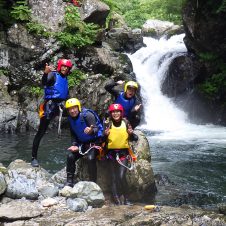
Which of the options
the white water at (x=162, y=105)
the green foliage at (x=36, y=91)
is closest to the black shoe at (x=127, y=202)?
the white water at (x=162, y=105)

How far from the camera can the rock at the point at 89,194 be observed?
6.33m

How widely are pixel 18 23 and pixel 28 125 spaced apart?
14.8 ft

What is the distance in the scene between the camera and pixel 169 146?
13234mm

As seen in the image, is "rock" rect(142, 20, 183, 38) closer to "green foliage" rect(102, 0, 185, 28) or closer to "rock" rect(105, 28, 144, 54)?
"green foliage" rect(102, 0, 185, 28)

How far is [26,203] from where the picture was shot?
6.22 m


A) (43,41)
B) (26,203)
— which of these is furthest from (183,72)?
(26,203)

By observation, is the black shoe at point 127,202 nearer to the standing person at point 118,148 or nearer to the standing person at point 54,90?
the standing person at point 118,148

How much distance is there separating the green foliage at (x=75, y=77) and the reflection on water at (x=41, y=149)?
2.23 metres

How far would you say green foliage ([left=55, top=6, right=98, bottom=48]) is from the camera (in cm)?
1650

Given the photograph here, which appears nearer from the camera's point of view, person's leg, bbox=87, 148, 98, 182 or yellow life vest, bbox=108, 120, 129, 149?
yellow life vest, bbox=108, 120, 129, 149

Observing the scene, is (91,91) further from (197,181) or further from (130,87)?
(130,87)

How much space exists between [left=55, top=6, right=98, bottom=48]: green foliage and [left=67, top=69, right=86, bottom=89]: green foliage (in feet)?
4.02

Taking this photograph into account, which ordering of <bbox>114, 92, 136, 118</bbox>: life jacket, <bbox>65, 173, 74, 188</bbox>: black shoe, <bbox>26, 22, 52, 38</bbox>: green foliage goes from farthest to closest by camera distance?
<bbox>26, 22, 52, 38</bbox>: green foliage < <bbox>114, 92, 136, 118</bbox>: life jacket < <bbox>65, 173, 74, 188</bbox>: black shoe

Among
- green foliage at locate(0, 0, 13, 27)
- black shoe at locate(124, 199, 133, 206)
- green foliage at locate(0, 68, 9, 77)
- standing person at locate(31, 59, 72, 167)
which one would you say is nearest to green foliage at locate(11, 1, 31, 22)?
green foliage at locate(0, 0, 13, 27)
